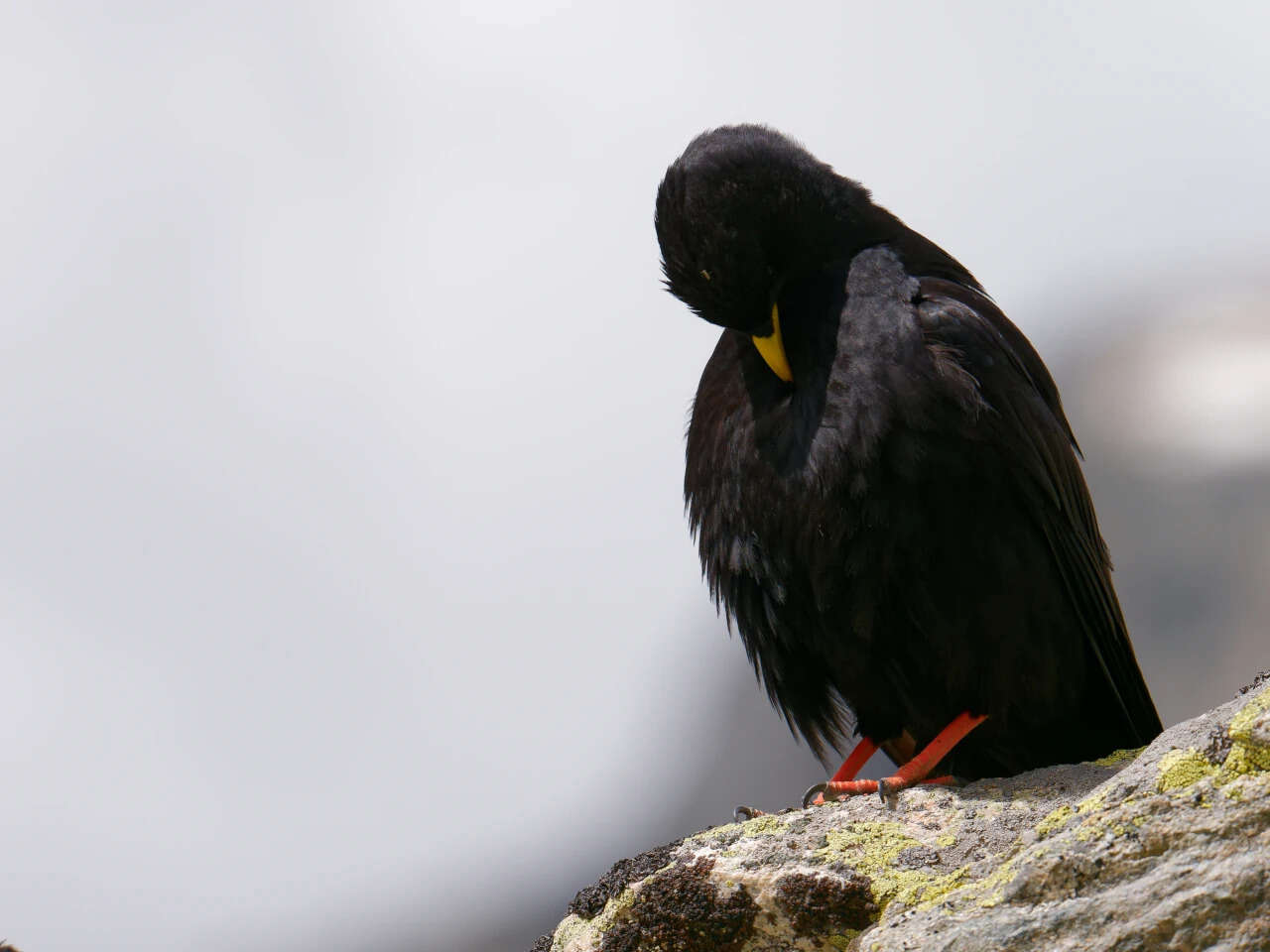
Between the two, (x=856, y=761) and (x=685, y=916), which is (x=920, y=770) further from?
(x=685, y=916)

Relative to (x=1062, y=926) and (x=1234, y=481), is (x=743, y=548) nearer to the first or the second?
(x=1062, y=926)

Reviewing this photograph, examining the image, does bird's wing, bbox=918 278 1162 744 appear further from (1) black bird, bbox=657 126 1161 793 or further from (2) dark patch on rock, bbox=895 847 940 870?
(2) dark patch on rock, bbox=895 847 940 870

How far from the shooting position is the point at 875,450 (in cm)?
527

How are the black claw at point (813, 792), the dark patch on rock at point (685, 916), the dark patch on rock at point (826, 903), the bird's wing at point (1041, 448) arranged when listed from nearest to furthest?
the dark patch on rock at point (826, 903) → the dark patch on rock at point (685, 916) → the black claw at point (813, 792) → the bird's wing at point (1041, 448)

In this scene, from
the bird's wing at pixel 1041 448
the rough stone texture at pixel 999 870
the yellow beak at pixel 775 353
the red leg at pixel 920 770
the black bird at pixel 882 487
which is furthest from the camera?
the yellow beak at pixel 775 353

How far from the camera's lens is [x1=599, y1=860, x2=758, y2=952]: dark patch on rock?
4.18m

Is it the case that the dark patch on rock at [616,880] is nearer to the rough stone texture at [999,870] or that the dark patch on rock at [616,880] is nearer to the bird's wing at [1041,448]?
the rough stone texture at [999,870]

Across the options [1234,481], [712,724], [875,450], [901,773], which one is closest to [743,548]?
[875,450]

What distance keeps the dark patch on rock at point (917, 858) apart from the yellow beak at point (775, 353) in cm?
221

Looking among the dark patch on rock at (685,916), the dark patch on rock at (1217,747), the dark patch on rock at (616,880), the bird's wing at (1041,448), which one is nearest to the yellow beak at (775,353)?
the bird's wing at (1041,448)

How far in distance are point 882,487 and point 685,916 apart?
1.93 meters

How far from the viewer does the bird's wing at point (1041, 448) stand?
5484 mm

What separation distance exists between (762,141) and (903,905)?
358 centimetres

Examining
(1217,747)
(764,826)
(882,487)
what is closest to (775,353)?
(882,487)
